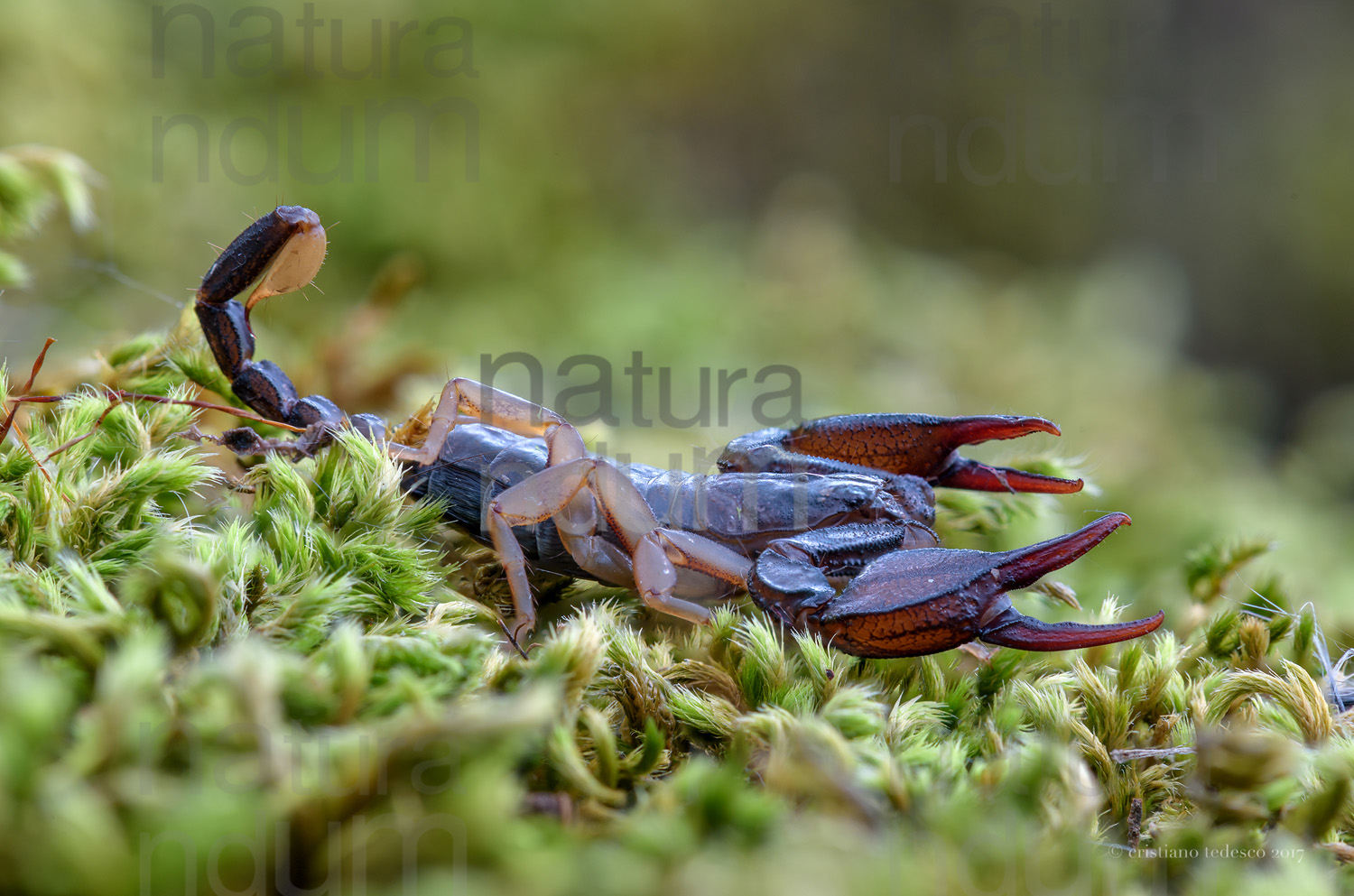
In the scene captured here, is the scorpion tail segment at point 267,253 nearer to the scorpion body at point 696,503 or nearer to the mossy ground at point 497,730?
the mossy ground at point 497,730

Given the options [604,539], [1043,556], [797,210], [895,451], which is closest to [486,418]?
[604,539]

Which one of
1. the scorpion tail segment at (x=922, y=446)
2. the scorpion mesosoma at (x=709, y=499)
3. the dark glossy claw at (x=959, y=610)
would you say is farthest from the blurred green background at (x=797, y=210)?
the dark glossy claw at (x=959, y=610)

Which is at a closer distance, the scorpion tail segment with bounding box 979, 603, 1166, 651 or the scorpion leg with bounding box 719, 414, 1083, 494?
the scorpion tail segment with bounding box 979, 603, 1166, 651

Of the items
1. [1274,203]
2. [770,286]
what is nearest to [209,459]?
[770,286]

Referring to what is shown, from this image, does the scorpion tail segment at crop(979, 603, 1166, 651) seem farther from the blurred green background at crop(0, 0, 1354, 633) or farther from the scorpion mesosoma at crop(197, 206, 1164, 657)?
the blurred green background at crop(0, 0, 1354, 633)

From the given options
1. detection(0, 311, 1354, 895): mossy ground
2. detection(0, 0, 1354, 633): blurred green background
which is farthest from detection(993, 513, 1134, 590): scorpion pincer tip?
detection(0, 0, 1354, 633): blurred green background

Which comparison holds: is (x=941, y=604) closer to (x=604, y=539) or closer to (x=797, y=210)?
(x=604, y=539)
